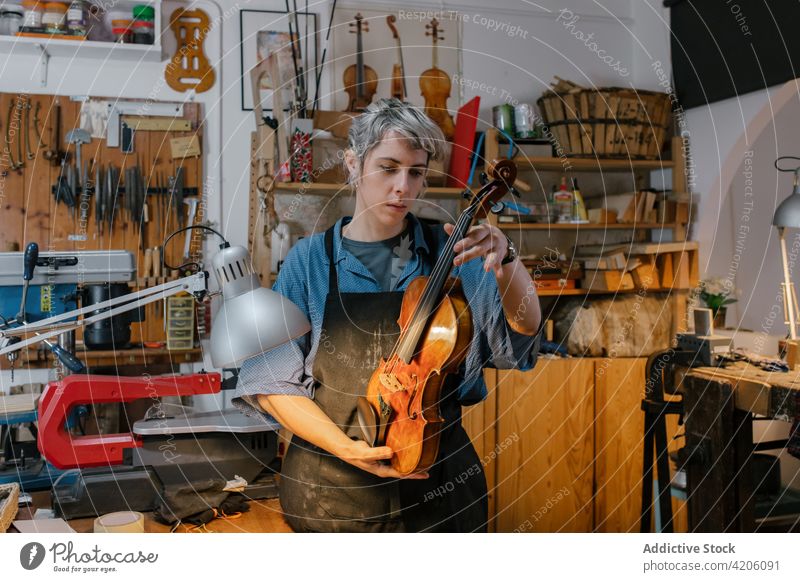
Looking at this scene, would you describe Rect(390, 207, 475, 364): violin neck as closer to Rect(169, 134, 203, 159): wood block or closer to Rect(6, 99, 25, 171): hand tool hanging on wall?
Rect(169, 134, 203, 159): wood block

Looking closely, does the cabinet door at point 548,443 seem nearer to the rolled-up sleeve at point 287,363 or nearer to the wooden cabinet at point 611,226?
the wooden cabinet at point 611,226

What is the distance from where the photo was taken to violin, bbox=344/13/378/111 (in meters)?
2.64

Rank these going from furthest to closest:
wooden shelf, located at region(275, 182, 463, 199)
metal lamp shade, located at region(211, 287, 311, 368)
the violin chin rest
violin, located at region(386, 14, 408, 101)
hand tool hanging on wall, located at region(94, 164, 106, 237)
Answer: hand tool hanging on wall, located at region(94, 164, 106, 237), violin, located at region(386, 14, 408, 101), wooden shelf, located at region(275, 182, 463, 199), the violin chin rest, metal lamp shade, located at region(211, 287, 311, 368)

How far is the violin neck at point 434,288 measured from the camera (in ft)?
5.59

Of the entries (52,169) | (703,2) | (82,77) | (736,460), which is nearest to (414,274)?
(736,460)

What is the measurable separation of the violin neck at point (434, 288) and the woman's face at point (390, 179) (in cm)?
14

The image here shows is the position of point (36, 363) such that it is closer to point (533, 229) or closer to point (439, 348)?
point (439, 348)

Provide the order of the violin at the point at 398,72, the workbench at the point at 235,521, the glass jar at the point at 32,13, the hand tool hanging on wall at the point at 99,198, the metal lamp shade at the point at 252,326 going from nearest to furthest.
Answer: the metal lamp shade at the point at 252,326, the workbench at the point at 235,521, the violin at the point at 398,72, the glass jar at the point at 32,13, the hand tool hanging on wall at the point at 99,198

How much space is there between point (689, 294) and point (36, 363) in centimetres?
260

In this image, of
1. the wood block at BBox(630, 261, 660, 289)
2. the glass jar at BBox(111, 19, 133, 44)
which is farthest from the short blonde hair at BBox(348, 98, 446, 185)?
the wood block at BBox(630, 261, 660, 289)

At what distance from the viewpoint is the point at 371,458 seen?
1.82 meters

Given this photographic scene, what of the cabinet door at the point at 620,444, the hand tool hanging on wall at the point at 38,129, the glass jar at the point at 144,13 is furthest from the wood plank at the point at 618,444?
the hand tool hanging on wall at the point at 38,129

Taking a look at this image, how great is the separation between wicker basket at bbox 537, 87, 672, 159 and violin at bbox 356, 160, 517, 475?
1669 millimetres

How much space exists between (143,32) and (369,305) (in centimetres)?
152
